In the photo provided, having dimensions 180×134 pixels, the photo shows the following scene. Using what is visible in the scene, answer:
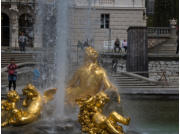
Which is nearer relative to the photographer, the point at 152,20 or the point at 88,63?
the point at 88,63

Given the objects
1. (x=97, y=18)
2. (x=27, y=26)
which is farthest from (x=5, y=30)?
(x=97, y=18)

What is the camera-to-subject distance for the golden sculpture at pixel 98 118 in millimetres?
6430

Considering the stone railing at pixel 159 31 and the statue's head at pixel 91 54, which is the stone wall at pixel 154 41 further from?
the statue's head at pixel 91 54

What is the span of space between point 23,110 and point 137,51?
14.9m

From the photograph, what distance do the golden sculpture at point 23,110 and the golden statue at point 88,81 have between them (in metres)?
0.58

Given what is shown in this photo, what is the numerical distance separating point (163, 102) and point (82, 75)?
16.8 feet

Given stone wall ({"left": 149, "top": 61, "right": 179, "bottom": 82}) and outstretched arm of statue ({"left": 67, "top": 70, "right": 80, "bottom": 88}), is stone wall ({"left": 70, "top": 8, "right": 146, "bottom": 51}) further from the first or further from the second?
outstretched arm of statue ({"left": 67, "top": 70, "right": 80, "bottom": 88})

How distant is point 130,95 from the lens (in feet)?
42.4

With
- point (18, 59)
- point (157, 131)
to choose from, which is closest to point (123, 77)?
point (18, 59)

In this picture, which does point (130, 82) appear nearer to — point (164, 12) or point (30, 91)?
point (30, 91)

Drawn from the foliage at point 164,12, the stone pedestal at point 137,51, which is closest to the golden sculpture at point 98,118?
the stone pedestal at point 137,51

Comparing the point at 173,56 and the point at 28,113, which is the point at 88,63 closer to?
the point at 28,113

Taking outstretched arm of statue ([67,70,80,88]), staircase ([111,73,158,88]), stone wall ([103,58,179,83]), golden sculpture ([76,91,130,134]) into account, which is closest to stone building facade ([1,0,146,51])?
stone wall ([103,58,179,83])

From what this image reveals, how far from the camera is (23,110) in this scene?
7188 millimetres
